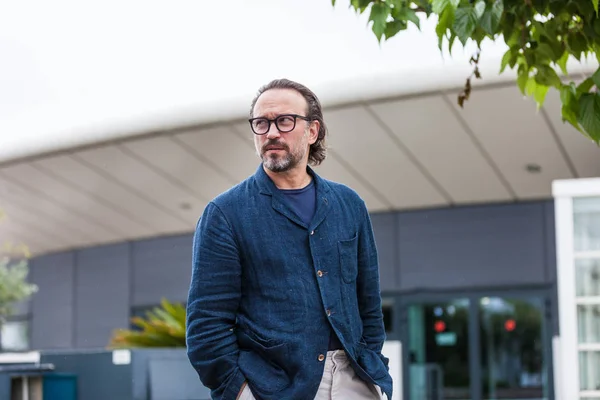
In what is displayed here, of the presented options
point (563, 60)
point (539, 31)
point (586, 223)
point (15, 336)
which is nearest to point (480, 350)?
point (586, 223)

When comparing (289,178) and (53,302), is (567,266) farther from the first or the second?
(53,302)

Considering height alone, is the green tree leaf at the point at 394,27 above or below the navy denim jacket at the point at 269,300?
above

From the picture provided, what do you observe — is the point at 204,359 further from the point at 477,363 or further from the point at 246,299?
the point at 477,363

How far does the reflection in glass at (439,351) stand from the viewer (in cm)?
1664

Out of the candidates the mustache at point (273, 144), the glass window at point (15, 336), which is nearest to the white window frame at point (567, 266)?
the mustache at point (273, 144)

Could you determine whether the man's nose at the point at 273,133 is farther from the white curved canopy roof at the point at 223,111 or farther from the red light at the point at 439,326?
the red light at the point at 439,326

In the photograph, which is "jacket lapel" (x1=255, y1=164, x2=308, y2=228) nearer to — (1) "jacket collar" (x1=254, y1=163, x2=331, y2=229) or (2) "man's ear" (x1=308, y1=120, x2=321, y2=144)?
(1) "jacket collar" (x1=254, y1=163, x2=331, y2=229)

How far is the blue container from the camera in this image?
8.34m

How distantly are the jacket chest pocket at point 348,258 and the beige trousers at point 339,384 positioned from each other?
0.70ft

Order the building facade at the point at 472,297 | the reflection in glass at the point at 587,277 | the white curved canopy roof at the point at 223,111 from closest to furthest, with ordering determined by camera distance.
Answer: the reflection in glass at the point at 587,277 < the white curved canopy roof at the point at 223,111 < the building facade at the point at 472,297

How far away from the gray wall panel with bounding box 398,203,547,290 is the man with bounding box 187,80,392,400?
1426cm

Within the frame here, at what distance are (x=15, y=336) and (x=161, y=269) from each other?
16.5ft

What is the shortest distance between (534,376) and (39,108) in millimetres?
9318

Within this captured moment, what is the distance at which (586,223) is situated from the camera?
9820 millimetres
